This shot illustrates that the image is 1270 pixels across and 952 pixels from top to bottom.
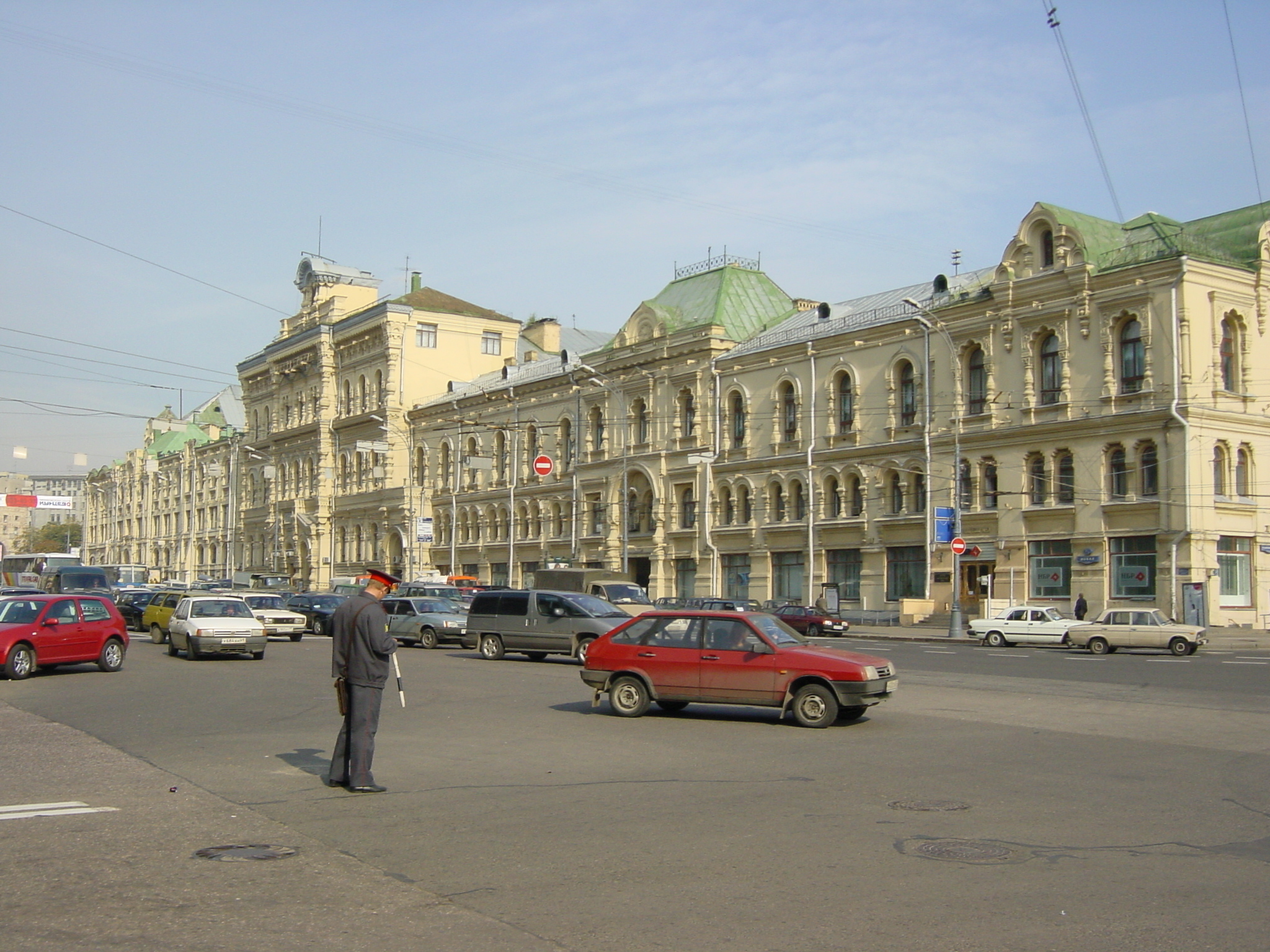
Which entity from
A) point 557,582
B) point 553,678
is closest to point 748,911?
point 553,678

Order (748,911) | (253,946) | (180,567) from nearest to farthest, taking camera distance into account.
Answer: (253,946)
(748,911)
(180,567)

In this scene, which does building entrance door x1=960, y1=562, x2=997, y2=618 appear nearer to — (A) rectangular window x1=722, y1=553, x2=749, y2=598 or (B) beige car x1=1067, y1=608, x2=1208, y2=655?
(B) beige car x1=1067, y1=608, x2=1208, y2=655

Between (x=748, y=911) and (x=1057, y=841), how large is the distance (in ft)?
10.1

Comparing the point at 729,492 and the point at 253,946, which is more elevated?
the point at 729,492

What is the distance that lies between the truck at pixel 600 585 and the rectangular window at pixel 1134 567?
1533cm

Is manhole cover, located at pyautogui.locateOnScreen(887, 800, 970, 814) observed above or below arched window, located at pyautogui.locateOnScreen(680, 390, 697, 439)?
below

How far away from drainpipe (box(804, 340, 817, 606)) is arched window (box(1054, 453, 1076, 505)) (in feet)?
36.5

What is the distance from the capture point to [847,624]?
46.9m

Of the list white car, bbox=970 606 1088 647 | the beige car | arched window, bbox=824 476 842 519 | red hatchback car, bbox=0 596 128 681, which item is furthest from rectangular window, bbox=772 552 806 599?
red hatchback car, bbox=0 596 128 681

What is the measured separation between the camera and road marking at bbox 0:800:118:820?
9.84m

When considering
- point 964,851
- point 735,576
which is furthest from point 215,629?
point 735,576

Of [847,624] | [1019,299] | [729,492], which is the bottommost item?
[847,624]

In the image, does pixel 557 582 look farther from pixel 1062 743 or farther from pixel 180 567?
pixel 180 567

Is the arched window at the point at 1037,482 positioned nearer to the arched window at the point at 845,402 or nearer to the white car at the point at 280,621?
the arched window at the point at 845,402
